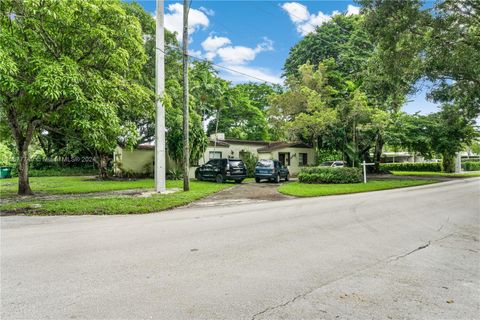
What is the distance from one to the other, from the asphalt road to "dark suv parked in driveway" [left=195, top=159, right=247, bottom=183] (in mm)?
12303

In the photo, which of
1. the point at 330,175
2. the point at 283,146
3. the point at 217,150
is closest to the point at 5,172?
the point at 217,150

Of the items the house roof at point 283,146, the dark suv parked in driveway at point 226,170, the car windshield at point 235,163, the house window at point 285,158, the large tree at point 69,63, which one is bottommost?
the dark suv parked in driveway at point 226,170

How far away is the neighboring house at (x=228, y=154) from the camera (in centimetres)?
2552

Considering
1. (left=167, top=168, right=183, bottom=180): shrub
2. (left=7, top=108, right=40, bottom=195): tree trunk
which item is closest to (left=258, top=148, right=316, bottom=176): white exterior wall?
(left=167, top=168, right=183, bottom=180): shrub

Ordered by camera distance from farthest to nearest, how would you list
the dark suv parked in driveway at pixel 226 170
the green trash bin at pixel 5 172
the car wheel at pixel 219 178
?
the green trash bin at pixel 5 172 < the car wheel at pixel 219 178 < the dark suv parked in driveway at pixel 226 170

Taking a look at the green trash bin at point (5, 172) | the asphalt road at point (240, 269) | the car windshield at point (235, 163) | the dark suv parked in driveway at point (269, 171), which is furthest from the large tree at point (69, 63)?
the green trash bin at point (5, 172)

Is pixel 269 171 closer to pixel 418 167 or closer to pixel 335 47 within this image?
pixel 335 47

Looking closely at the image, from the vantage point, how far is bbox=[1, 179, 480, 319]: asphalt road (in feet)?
10.5

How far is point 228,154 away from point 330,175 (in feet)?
34.9

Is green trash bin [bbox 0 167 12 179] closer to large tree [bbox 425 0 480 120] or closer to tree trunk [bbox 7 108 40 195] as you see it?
tree trunk [bbox 7 108 40 195]

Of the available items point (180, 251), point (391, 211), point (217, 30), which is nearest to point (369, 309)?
point (180, 251)

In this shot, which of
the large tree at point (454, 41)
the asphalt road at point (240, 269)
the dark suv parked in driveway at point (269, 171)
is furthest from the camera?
the dark suv parked in driveway at point (269, 171)

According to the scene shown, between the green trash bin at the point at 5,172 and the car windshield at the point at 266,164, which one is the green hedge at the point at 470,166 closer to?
the car windshield at the point at 266,164

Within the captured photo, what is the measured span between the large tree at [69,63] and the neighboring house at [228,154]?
41.1ft
